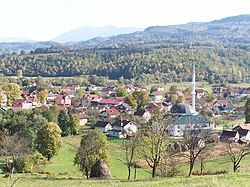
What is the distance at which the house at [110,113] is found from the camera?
238 feet

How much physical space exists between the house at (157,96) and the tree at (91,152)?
52.1 m

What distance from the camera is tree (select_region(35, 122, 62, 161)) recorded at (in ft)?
139

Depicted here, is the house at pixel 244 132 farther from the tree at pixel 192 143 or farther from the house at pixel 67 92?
the house at pixel 67 92

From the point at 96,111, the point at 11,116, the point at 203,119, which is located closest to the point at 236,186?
the point at 11,116

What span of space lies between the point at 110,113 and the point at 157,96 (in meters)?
19.4

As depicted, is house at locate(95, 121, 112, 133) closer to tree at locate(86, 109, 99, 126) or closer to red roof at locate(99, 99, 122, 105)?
tree at locate(86, 109, 99, 126)

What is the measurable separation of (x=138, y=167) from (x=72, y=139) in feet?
62.3

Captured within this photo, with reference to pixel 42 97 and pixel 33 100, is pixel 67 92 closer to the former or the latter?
pixel 42 97

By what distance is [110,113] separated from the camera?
7388cm

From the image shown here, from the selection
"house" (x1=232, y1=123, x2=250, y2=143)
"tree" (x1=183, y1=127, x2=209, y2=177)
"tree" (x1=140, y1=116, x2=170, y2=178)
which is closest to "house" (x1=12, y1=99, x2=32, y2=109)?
"house" (x1=232, y1=123, x2=250, y2=143)

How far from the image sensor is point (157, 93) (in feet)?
305

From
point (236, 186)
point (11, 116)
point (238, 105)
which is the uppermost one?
point (236, 186)

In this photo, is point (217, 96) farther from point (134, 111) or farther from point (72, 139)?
point (72, 139)

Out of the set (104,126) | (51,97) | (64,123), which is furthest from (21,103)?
(64,123)
